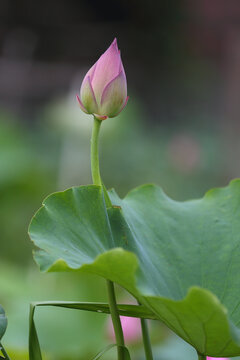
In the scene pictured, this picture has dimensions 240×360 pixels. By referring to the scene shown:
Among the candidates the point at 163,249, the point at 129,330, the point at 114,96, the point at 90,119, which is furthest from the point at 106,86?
the point at 90,119

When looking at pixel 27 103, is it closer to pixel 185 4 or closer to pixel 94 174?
pixel 185 4

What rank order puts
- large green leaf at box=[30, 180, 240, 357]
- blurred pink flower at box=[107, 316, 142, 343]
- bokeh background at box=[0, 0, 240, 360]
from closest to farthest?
large green leaf at box=[30, 180, 240, 357]
blurred pink flower at box=[107, 316, 142, 343]
bokeh background at box=[0, 0, 240, 360]

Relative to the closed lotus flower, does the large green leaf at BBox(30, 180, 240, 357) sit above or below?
below

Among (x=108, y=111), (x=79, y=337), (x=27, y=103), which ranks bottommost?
(x=79, y=337)

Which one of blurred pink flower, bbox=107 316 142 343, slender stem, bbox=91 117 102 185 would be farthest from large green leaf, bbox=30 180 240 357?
blurred pink flower, bbox=107 316 142 343

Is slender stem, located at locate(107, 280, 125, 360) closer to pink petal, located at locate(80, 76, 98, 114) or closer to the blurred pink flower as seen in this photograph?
pink petal, located at locate(80, 76, 98, 114)

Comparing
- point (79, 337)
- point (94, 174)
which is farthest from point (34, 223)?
point (79, 337)

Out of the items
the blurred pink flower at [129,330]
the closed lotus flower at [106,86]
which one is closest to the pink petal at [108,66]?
the closed lotus flower at [106,86]

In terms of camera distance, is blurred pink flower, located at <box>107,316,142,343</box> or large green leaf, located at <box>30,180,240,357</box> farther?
blurred pink flower, located at <box>107,316,142,343</box>
